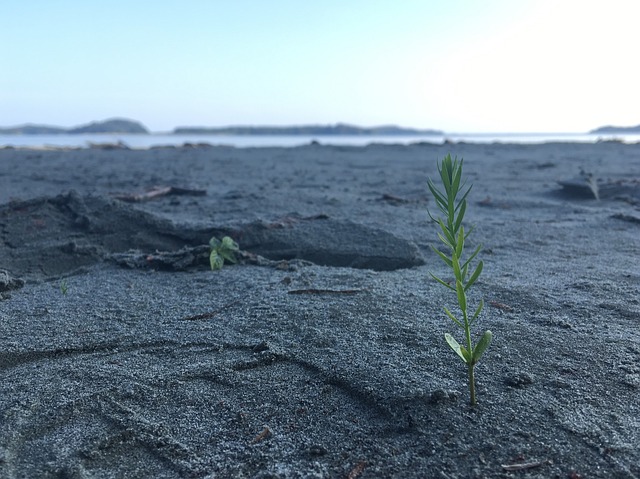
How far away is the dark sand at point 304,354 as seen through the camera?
1423 mm

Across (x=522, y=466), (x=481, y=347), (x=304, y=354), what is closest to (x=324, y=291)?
(x=304, y=354)

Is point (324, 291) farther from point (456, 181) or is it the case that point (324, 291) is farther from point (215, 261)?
point (456, 181)

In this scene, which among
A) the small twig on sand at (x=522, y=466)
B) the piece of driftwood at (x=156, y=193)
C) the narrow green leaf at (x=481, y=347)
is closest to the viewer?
the small twig on sand at (x=522, y=466)

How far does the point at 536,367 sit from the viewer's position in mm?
1808

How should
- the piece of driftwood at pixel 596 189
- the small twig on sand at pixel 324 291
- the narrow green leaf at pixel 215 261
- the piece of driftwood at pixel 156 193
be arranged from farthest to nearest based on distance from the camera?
1. the piece of driftwood at pixel 596 189
2. the piece of driftwood at pixel 156 193
3. the narrow green leaf at pixel 215 261
4. the small twig on sand at pixel 324 291

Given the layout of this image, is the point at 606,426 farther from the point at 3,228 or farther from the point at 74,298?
the point at 3,228

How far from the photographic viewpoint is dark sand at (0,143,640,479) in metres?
1.42

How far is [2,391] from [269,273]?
1.47 m

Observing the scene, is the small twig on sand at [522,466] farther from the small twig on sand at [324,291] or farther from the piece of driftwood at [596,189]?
the piece of driftwood at [596,189]

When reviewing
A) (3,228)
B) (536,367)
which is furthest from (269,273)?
(3,228)

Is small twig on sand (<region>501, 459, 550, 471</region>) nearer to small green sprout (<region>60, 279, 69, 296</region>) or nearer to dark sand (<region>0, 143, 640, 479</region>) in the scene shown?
dark sand (<region>0, 143, 640, 479</region>)

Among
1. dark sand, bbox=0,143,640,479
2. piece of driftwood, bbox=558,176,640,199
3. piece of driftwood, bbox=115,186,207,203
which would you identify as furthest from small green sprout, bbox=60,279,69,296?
piece of driftwood, bbox=558,176,640,199

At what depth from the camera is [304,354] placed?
6.40 ft

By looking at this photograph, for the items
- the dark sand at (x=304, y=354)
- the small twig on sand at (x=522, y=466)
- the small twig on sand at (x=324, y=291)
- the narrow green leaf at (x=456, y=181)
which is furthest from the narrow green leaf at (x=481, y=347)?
the small twig on sand at (x=324, y=291)
